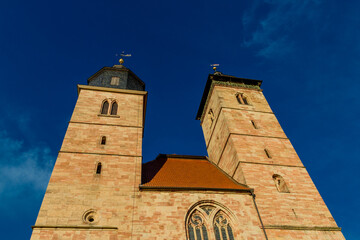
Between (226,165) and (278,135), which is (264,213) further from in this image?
(278,135)

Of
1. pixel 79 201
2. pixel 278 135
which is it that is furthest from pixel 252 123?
pixel 79 201

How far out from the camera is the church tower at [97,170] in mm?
9820

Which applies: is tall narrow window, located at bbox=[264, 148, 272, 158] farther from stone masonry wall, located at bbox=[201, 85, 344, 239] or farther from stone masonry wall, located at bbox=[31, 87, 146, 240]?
stone masonry wall, located at bbox=[31, 87, 146, 240]

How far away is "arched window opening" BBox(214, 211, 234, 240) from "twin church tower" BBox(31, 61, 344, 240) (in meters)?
0.04

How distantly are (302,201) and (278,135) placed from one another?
16.1ft

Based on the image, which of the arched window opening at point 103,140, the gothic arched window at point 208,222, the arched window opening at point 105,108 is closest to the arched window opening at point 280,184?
the gothic arched window at point 208,222

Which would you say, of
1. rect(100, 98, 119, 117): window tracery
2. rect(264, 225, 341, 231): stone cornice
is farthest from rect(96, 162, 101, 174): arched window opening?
rect(264, 225, 341, 231): stone cornice

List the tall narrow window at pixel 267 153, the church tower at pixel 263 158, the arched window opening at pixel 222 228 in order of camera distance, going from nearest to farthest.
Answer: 1. the arched window opening at pixel 222 228
2. the church tower at pixel 263 158
3. the tall narrow window at pixel 267 153

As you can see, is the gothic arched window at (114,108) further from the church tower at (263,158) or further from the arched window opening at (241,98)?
the arched window opening at (241,98)

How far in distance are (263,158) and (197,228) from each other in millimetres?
5834

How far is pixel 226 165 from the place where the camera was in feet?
52.6

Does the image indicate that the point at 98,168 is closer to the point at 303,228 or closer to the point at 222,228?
the point at 222,228

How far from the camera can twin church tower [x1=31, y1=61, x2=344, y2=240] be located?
10203mm

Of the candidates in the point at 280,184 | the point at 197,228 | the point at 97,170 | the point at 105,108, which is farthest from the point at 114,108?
the point at 280,184
